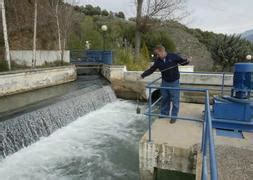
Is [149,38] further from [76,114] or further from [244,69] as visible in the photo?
[244,69]

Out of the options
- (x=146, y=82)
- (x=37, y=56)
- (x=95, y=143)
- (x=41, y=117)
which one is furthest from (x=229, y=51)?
(x=41, y=117)

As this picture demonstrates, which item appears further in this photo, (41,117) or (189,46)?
(189,46)

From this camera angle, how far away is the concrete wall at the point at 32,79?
9867 millimetres

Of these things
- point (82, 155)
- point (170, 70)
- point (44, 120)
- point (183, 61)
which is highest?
point (183, 61)

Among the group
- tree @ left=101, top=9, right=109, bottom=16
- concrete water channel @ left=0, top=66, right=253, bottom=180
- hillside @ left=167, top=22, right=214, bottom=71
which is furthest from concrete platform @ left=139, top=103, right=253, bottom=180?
tree @ left=101, top=9, right=109, bottom=16

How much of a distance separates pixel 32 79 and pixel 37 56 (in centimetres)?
592

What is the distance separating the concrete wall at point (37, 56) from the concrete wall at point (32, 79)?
2847 mm

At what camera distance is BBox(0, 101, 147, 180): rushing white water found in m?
5.48

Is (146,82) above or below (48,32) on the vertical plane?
below

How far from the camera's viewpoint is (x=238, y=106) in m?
4.88

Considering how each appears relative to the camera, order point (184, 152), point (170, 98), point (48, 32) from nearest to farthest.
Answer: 1. point (184, 152)
2. point (170, 98)
3. point (48, 32)

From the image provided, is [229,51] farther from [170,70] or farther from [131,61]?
[170,70]

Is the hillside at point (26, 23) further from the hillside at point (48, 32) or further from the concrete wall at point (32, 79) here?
the concrete wall at point (32, 79)

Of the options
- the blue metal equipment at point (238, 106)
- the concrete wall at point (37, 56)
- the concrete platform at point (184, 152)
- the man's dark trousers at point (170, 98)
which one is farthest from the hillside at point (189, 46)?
the concrete platform at point (184, 152)
